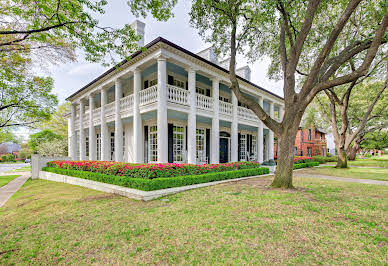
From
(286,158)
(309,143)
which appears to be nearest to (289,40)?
(286,158)

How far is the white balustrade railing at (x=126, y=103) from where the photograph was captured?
1136cm

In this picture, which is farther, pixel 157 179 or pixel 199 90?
pixel 199 90

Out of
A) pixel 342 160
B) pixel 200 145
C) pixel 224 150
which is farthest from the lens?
pixel 342 160

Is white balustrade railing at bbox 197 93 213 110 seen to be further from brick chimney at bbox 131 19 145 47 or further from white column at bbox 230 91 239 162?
brick chimney at bbox 131 19 145 47

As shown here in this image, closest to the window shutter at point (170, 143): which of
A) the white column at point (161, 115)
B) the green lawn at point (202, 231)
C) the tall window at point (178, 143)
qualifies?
the tall window at point (178, 143)

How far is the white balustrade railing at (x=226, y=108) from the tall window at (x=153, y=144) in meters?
4.80

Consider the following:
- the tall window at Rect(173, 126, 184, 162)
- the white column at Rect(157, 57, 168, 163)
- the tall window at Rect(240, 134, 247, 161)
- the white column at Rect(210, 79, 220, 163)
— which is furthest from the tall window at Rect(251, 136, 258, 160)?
the white column at Rect(157, 57, 168, 163)

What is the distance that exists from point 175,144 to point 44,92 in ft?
34.1

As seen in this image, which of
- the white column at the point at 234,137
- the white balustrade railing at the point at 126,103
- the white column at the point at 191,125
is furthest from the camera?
the white column at the point at 234,137

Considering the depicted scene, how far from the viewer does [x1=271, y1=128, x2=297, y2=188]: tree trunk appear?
23.9 feet

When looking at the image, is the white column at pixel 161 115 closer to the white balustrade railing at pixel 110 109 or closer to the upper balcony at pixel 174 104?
the upper balcony at pixel 174 104

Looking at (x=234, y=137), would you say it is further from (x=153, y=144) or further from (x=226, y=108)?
(x=153, y=144)

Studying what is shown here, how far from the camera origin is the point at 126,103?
11.6 meters

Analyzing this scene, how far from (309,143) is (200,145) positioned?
2651 cm
